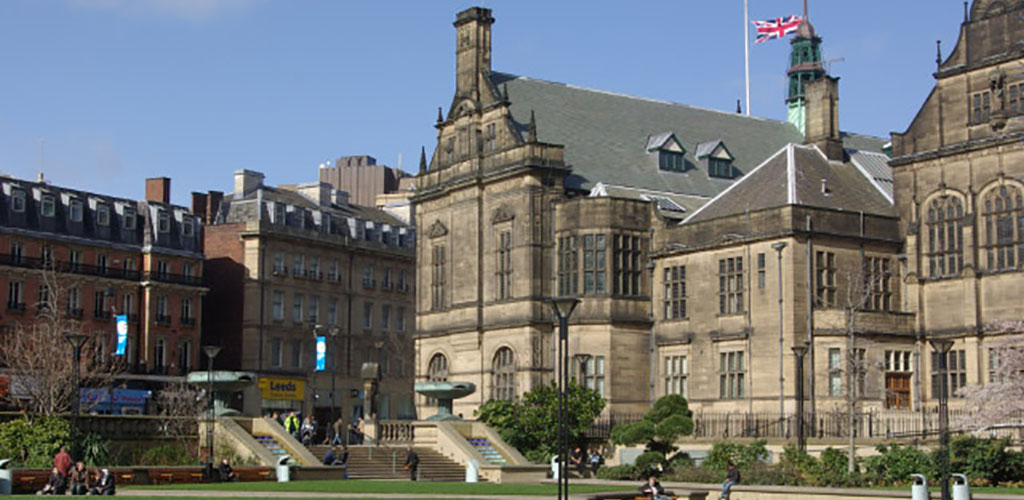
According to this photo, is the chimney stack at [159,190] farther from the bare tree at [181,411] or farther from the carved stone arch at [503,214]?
the carved stone arch at [503,214]

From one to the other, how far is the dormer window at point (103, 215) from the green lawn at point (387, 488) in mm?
46874

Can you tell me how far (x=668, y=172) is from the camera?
236 ft

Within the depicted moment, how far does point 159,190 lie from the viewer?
97.3 meters

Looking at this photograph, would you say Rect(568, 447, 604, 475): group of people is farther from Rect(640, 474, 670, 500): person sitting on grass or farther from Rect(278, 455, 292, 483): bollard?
Rect(640, 474, 670, 500): person sitting on grass

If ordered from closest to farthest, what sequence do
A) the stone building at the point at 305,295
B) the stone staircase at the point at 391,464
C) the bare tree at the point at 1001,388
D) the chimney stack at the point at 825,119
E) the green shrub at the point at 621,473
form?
the green shrub at the point at 621,473 → the bare tree at the point at 1001,388 → the stone staircase at the point at 391,464 → the chimney stack at the point at 825,119 → the stone building at the point at 305,295

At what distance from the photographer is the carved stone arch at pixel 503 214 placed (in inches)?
2638

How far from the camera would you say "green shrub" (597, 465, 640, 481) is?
50.2m

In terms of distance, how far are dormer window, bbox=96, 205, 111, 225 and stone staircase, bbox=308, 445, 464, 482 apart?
38951mm

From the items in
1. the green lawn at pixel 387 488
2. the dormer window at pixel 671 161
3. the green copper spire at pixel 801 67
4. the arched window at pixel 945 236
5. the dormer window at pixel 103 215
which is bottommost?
the green lawn at pixel 387 488

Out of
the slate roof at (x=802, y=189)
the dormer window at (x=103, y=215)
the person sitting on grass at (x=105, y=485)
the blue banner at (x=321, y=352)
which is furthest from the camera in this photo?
the dormer window at (x=103, y=215)

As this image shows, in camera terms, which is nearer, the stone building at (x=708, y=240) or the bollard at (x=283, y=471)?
the bollard at (x=283, y=471)

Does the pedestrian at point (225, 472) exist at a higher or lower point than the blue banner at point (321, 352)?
lower

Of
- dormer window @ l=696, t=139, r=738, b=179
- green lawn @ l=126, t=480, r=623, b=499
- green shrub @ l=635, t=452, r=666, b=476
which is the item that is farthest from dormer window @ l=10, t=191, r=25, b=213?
green shrub @ l=635, t=452, r=666, b=476

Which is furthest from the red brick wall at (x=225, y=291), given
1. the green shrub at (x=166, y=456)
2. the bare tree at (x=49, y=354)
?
the green shrub at (x=166, y=456)
